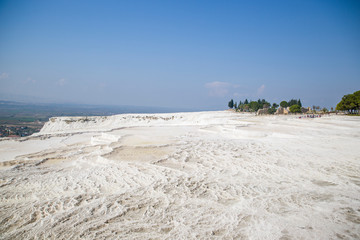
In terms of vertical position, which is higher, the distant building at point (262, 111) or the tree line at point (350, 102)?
the tree line at point (350, 102)

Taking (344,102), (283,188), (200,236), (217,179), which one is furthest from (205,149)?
(344,102)

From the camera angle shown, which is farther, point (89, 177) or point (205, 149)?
point (205, 149)

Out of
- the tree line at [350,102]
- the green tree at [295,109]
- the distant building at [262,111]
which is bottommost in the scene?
the distant building at [262,111]

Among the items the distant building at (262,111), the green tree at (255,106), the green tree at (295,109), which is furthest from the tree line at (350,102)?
the green tree at (255,106)

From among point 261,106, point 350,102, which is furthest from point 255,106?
point 350,102

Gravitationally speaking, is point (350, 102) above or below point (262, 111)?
above

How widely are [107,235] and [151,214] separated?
0.95 m

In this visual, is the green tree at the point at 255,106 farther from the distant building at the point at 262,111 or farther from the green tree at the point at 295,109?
the green tree at the point at 295,109

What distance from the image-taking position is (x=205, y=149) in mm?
9664

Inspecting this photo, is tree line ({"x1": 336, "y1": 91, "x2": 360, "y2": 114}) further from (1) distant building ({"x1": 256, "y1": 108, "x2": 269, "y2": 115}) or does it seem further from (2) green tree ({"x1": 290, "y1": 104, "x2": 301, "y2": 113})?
(1) distant building ({"x1": 256, "y1": 108, "x2": 269, "y2": 115})

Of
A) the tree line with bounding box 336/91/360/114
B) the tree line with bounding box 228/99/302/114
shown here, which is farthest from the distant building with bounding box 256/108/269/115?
the tree line with bounding box 336/91/360/114

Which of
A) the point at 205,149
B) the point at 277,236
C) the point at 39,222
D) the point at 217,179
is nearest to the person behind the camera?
the point at 277,236

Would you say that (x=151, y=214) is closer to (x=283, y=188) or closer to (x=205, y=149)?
(x=283, y=188)

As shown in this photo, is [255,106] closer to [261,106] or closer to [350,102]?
[261,106]
